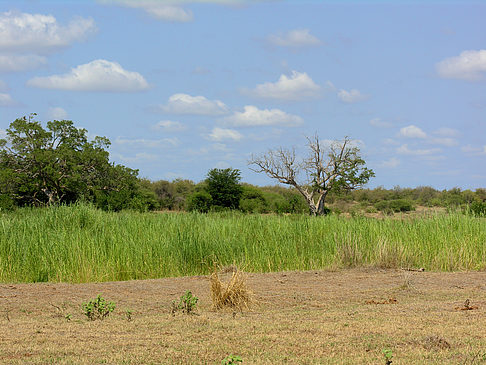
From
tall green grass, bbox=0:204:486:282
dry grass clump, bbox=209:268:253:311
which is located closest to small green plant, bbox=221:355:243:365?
dry grass clump, bbox=209:268:253:311

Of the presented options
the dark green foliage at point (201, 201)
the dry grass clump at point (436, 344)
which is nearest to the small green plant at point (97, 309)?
the dry grass clump at point (436, 344)

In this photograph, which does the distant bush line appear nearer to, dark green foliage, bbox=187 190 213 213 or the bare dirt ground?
dark green foliage, bbox=187 190 213 213

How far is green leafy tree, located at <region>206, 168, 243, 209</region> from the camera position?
33562 mm

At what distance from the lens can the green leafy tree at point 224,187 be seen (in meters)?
33.6

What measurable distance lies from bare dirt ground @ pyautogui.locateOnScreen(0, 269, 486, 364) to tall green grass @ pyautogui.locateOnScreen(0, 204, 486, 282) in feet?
6.50

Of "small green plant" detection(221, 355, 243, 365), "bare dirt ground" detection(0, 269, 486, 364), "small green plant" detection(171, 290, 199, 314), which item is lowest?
"bare dirt ground" detection(0, 269, 486, 364)

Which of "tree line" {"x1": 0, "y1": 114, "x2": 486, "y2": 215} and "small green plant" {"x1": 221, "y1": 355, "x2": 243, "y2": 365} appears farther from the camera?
"tree line" {"x1": 0, "y1": 114, "x2": 486, "y2": 215}

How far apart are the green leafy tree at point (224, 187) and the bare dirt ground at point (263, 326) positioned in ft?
79.7

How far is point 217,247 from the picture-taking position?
12.4 m

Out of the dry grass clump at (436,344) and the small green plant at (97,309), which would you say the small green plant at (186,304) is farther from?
the dry grass clump at (436,344)

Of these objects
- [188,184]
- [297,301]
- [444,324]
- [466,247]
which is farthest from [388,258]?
[188,184]

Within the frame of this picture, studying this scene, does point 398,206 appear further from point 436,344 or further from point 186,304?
point 436,344

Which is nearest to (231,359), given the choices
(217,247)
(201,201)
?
(217,247)

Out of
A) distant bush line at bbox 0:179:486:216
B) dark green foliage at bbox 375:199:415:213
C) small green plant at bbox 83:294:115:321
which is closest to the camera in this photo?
small green plant at bbox 83:294:115:321
